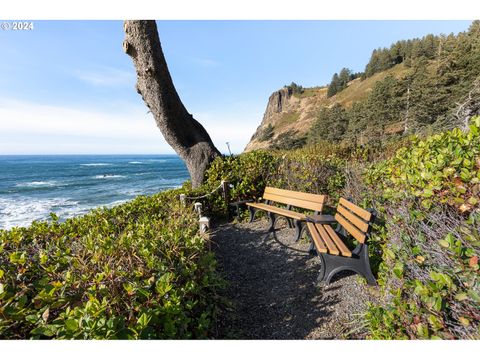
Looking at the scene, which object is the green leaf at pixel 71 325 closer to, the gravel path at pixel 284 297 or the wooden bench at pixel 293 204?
the gravel path at pixel 284 297

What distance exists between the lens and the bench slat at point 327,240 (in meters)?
3.09

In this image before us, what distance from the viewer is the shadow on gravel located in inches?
104

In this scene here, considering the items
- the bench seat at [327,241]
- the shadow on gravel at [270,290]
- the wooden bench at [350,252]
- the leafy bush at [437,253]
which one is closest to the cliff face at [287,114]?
the shadow on gravel at [270,290]

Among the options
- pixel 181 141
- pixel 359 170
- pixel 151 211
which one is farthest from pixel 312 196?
pixel 181 141

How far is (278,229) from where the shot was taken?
5.57 m

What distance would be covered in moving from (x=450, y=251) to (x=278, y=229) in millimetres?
4114

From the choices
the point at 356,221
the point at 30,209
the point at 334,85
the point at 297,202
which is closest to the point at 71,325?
the point at 356,221

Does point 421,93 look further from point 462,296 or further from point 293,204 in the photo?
point 462,296

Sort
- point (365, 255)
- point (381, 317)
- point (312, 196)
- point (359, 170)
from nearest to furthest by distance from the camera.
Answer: point (381, 317), point (365, 255), point (312, 196), point (359, 170)

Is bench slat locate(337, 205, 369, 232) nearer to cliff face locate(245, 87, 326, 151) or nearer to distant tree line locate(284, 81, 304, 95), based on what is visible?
cliff face locate(245, 87, 326, 151)

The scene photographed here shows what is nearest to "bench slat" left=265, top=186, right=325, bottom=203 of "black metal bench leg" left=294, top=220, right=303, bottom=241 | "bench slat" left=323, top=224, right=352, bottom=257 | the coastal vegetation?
"black metal bench leg" left=294, top=220, right=303, bottom=241

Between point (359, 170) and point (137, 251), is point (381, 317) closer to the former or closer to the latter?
point (137, 251)

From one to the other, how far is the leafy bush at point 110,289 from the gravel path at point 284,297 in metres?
0.60

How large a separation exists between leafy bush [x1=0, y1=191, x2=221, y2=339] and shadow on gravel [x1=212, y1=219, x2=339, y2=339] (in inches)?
22.4
